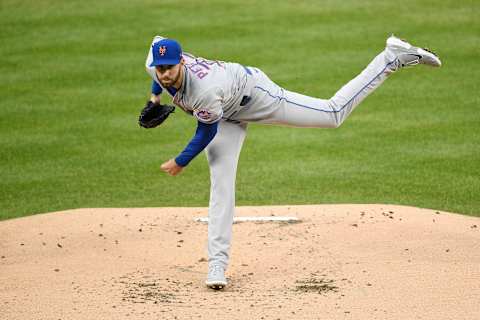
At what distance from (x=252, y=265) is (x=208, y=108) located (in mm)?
1637

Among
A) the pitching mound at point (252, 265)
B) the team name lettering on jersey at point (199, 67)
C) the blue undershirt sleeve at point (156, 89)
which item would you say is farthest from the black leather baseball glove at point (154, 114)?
the pitching mound at point (252, 265)

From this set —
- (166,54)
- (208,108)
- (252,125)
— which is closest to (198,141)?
(208,108)

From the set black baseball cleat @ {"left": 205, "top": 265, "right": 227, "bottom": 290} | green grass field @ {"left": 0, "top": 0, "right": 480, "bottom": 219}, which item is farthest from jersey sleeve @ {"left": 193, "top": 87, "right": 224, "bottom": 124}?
green grass field @ {"left": 0, "top": 0, "right": 480, "bottom": 219}

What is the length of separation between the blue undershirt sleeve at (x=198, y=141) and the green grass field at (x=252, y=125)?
3072 millimetres

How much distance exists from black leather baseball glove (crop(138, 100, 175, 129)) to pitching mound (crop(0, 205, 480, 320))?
119cm

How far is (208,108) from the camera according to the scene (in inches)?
237

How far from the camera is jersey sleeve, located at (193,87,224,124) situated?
6027mm

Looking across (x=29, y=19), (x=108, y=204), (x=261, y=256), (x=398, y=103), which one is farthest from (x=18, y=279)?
(x=29, y=19)

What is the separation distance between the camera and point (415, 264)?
268 inches

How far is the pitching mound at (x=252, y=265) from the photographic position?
5.96m

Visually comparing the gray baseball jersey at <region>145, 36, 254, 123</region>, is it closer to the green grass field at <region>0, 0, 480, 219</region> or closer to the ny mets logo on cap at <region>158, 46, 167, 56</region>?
the ny mets logo on cap at <region>158, 46, 167, 56</region>

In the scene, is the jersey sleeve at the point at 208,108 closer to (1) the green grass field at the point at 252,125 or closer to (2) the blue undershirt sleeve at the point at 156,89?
(2) the blue undershirt sleeve at the point at 156,89

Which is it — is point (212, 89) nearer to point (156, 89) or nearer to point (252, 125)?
point (156, 89)

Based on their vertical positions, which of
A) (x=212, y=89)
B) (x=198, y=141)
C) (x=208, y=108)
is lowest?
(x=198, y=141)
